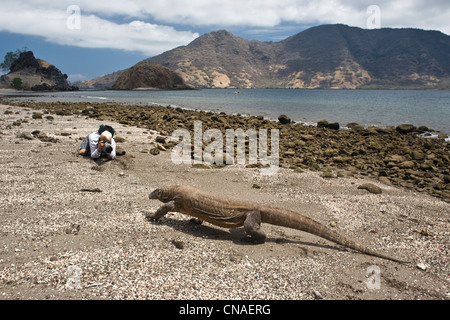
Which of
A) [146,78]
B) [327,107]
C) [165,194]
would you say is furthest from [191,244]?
[146,78]

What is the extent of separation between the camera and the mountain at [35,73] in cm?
12275

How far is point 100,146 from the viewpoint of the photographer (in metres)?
10.5

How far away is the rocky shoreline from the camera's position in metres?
11.5

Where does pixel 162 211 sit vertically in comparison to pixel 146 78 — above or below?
below

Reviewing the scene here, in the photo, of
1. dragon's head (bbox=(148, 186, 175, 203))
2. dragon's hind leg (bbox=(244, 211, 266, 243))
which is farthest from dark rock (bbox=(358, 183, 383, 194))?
dragon's head (bbox=(148, 186, 175, 203))

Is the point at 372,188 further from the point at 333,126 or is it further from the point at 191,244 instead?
the point at 333,126

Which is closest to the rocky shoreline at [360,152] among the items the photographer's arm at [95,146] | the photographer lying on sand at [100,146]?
the photographer lying on sand at [100,146]

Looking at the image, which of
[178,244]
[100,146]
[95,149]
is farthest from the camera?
[95,149]

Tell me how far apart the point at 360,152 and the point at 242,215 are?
36.3 feet

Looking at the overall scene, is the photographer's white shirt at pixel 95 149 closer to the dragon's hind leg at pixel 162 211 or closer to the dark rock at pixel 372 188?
the dragon's hind leg at pixel 162 211

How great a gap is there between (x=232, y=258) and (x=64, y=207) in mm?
3966

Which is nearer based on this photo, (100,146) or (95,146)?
(100,146)
